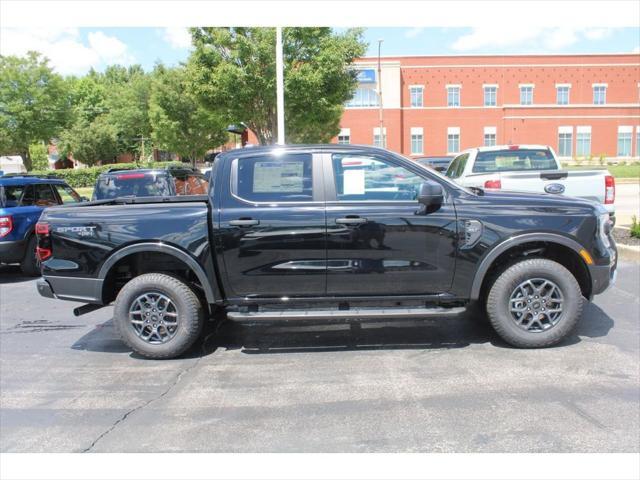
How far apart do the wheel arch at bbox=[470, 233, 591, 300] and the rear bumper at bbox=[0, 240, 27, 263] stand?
7353 mm

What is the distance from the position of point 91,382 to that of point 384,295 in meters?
2.64

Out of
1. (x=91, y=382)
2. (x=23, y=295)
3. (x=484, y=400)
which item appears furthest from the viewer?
(x=23, y=295)

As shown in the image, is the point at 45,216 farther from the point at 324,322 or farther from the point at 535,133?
the point at 535,133

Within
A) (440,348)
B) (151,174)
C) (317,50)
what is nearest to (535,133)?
(317,50)

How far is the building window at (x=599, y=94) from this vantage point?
Result: 169ft

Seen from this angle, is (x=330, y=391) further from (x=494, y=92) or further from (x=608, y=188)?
(x=494, y=92)

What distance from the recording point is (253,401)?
4.02 meters

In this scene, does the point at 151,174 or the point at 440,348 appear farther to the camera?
the point at 151,174

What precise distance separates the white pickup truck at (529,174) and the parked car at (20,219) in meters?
6.76

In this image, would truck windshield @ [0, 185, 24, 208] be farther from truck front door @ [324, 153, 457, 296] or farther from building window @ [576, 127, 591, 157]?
building window @ [576, 127, 591, 157]

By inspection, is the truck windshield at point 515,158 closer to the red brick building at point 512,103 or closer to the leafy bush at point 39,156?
the red brick building at point 512,103

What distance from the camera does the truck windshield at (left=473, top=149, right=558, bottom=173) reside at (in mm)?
9562

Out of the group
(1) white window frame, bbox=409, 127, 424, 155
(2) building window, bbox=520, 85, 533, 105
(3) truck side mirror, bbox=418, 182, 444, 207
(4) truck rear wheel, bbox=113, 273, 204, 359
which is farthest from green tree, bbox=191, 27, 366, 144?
(2) building window, bbox=520, 85, 533, 105

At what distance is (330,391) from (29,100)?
32089 mm
